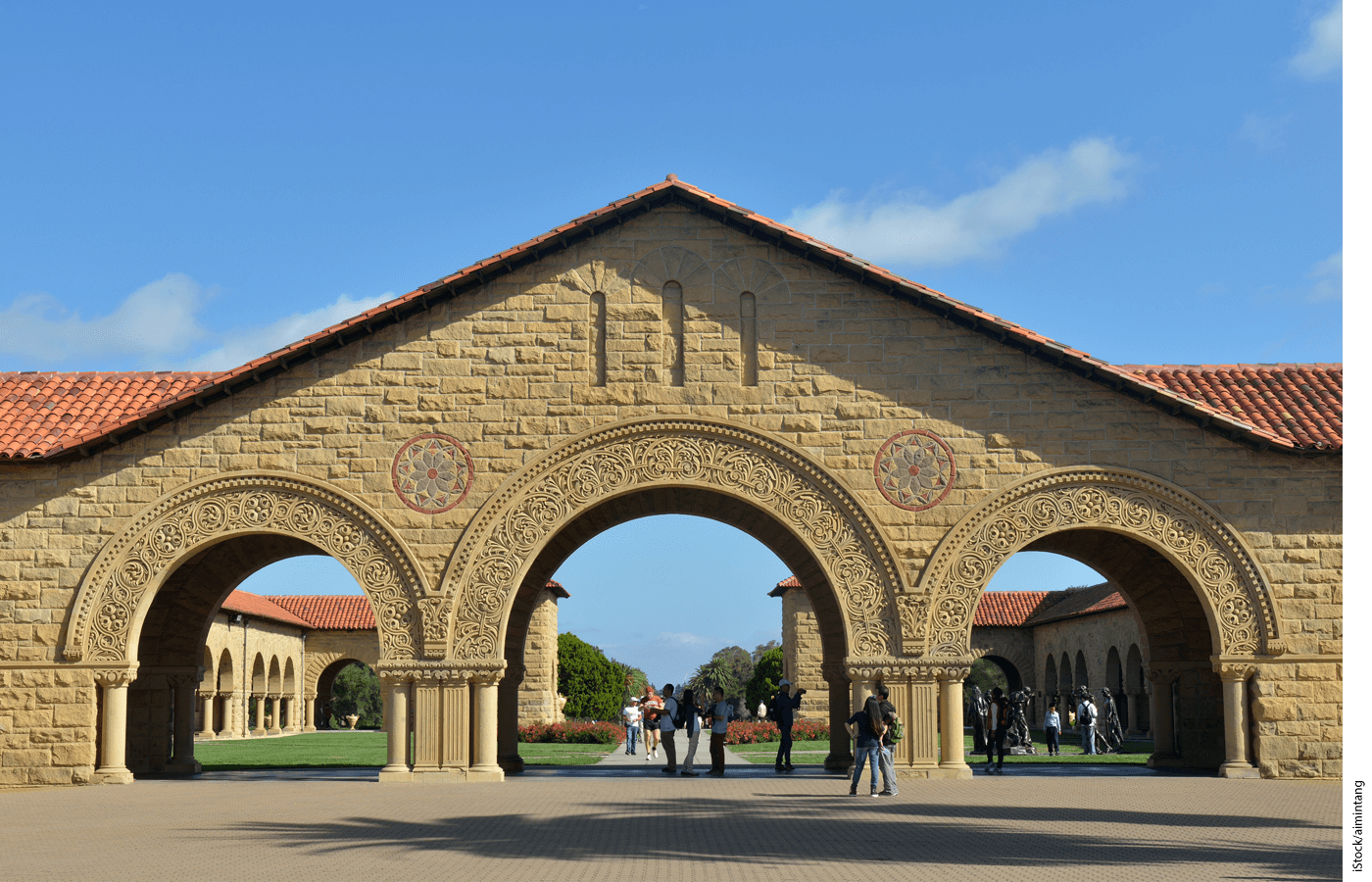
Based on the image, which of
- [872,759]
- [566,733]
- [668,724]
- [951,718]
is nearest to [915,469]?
[951,718]

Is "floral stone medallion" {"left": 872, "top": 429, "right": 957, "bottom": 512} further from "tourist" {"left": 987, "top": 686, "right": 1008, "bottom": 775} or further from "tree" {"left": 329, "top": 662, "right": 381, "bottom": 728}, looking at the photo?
"tree" {"left": 329, "top": 662, "right": 381, "bottom": 728}

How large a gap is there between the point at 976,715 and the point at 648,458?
10050mm

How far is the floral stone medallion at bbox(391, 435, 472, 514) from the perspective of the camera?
56.9 ft

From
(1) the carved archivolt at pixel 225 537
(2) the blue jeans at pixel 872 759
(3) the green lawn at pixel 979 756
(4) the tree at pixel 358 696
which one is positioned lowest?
(4) the tree at pixel 358 696

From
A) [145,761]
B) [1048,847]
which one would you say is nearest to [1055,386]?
[1048,847]

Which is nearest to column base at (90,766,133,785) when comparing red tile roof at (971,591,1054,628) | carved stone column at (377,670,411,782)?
carved stone column at (377,670,411,782)

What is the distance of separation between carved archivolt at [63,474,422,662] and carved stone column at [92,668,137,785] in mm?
267

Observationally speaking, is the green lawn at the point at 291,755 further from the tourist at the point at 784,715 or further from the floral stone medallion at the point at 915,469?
the floral stone medallion at the point at 915,469

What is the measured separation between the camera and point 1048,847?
1050 centimetres

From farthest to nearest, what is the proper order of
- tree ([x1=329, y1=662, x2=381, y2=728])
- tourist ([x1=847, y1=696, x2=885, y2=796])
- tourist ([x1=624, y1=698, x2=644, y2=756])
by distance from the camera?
tree ([x1=329, y1=662, x2=381, y2=728]) → tourist ([x1=624, y1=698, x2=644, y2=756]) → tourist ([x1=847, y1=696, x2=885, y2=796])

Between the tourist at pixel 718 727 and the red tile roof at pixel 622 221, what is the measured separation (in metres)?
6.82

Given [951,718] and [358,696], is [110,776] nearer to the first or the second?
[951,718]

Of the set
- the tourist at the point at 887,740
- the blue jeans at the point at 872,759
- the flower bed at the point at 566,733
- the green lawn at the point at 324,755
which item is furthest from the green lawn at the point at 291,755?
the tourist at the point at 887,740

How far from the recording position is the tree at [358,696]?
178 ft
